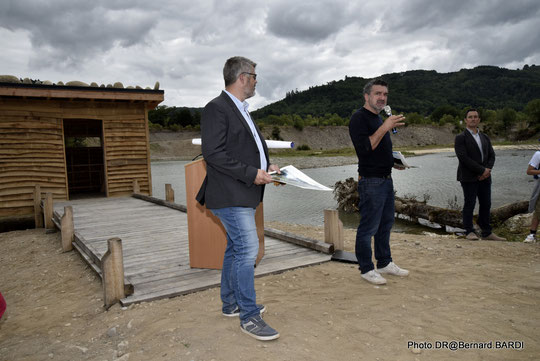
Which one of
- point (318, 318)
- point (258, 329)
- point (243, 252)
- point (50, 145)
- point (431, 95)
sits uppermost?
point (431, 95)

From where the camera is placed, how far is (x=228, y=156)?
266cm

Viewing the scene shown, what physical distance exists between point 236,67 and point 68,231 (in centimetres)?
546

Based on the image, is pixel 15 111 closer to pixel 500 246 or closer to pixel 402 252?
pixel 402 252

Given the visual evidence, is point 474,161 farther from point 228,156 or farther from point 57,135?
point 57,135

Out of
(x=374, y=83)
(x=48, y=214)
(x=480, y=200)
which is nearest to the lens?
(x=374, y=83)

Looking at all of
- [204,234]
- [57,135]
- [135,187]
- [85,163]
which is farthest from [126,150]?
[204,234]

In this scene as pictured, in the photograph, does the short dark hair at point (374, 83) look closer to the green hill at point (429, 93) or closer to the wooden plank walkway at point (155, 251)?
the wooden plank walkway at point (155, 251)

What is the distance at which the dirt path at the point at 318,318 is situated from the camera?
2707mm

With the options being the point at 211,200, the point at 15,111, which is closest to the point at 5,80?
the point at 15,111

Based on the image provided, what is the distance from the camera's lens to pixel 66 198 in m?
10.8

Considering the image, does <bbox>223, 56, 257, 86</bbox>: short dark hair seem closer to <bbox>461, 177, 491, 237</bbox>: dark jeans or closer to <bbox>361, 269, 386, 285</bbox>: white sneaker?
<bbox>361, 269, 386, 285</bbox>: white sneaker

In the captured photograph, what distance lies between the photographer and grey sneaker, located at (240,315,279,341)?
278 cm

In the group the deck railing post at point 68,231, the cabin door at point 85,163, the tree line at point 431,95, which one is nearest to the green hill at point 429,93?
the tree line at point 431,95

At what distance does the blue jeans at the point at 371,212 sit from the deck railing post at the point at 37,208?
937 cm
